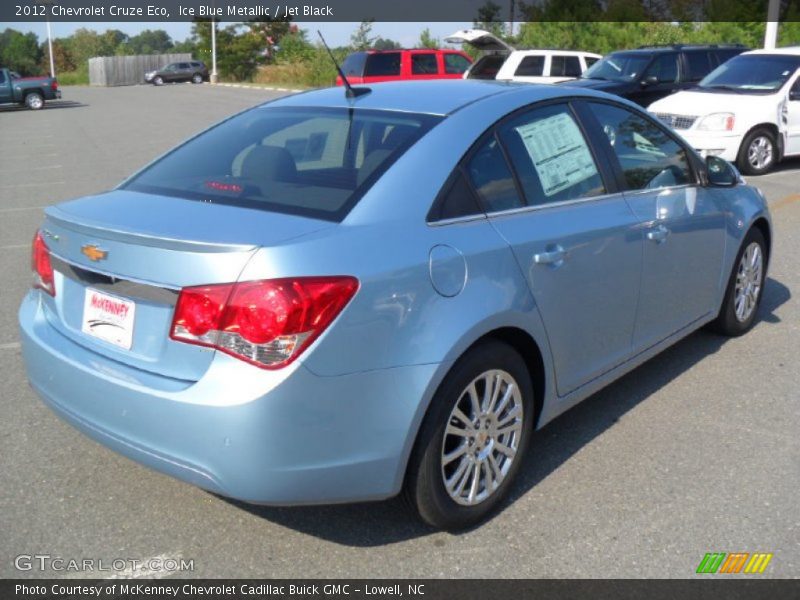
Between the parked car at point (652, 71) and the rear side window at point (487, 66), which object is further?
the rear side window at point (487, 66)

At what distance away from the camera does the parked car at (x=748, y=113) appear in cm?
1262

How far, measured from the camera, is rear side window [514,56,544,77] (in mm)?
20516

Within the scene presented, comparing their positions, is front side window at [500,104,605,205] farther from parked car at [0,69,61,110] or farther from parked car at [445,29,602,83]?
parked car at [0,69,61,110]

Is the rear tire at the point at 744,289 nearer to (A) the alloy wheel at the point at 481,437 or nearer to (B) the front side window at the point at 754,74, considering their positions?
(A) the alloy wheel at the point at 481,437

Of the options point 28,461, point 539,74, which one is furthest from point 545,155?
point 539,74

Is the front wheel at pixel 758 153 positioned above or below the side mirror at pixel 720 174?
below

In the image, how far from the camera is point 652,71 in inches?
656

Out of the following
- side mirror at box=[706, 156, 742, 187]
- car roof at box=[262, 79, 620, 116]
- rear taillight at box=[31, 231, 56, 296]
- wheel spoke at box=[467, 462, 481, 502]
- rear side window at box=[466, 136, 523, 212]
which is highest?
car roof at box=[262, 79, 620, 116]

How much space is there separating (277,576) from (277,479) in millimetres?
456

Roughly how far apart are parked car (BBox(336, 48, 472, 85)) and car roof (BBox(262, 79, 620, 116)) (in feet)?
60.6

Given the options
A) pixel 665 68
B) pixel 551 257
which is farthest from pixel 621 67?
pixel 551 257

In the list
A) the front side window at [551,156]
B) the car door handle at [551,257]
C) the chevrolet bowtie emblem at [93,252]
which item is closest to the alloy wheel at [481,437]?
the car door handle at [551,257]

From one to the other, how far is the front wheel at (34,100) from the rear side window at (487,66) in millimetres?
22523

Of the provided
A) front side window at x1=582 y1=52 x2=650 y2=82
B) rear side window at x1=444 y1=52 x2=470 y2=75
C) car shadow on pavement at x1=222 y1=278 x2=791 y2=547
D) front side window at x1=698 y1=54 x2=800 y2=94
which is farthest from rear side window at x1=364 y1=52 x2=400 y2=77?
car shadow on pavement at x1=222 y1=278 x2=791 y2=547
